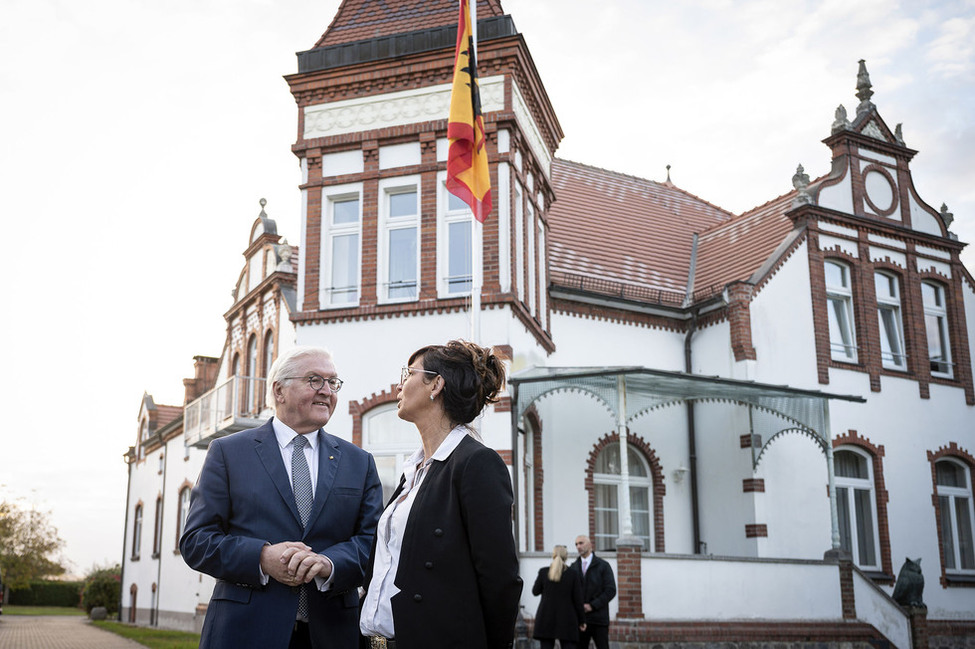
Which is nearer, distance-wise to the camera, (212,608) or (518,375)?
(212,608)

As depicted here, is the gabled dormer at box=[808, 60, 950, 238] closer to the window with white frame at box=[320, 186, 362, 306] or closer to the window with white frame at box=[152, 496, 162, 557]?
the window with white frame at box=[320, 186, 362, 306]

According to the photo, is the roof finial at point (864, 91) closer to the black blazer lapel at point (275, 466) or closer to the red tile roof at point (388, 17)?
the red tile roof at point (388, 17)

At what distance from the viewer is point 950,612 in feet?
64.6

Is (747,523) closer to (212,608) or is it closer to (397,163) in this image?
(397,163)

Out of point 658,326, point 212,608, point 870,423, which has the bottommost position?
point 212,608

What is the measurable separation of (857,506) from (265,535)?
58.3 ft

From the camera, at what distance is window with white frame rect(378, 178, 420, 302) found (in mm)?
16234

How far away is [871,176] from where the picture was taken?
21703 mm

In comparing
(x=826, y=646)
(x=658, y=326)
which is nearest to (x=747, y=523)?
(x=826, y=646)

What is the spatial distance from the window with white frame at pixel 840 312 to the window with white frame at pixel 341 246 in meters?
10.1

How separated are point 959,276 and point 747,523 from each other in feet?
29.4

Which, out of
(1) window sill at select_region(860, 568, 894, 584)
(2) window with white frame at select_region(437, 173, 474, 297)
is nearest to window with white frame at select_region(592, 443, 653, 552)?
(1) window sill at select_region(860, 568, 894, 584)

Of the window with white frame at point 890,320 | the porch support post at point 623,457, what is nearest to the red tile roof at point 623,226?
the window with white frame at point 890,320

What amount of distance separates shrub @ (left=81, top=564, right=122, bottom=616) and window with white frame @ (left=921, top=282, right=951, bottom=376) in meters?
29.4
